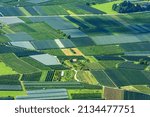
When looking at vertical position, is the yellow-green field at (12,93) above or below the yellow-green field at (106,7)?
below

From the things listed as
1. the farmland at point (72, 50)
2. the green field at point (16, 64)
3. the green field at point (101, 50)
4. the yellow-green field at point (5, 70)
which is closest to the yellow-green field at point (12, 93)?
the farmland at point (72, 50)

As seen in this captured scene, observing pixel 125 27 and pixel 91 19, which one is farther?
pixel 91 19

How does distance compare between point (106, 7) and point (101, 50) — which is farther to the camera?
point (106, 7)

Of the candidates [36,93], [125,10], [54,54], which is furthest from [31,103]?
[125,10]

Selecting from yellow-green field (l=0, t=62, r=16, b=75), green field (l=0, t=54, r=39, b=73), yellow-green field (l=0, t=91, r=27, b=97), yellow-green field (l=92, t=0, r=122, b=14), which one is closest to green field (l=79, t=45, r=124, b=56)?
green field (l=0, t=54, r=39, b=73)

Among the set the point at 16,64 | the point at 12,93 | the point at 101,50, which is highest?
the point at 16,64

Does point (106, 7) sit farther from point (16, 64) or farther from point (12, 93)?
point (12, 93)

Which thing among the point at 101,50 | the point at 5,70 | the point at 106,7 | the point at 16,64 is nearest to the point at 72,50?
the point at 101,50

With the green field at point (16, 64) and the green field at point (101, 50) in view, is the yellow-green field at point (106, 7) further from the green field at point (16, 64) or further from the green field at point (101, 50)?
the green field at point (16, 64)

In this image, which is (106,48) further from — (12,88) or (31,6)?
(31,6)
